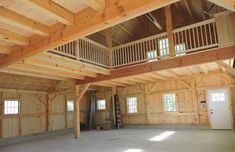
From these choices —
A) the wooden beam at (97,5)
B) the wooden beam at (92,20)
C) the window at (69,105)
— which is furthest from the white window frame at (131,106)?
the wooden beam at (97,5)

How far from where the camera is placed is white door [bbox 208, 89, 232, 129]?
8.68m

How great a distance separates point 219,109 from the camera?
8.84 meters

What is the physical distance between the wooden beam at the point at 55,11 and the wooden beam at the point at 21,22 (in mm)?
590

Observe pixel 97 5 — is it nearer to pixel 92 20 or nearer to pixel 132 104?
pixel 92 20

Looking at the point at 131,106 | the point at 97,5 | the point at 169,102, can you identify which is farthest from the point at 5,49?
the point at 131,106

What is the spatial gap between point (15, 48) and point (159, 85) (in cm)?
799

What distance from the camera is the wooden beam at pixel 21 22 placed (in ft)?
9.59

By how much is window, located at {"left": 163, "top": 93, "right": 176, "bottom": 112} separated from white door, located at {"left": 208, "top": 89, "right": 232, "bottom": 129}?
1804mm

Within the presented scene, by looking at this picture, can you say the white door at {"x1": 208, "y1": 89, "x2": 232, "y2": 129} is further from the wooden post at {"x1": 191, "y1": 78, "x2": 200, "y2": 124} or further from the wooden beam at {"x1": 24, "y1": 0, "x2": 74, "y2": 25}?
the wooden beam at {"x1": 24, "y1": 0, "x2": 74, "y2": 25}

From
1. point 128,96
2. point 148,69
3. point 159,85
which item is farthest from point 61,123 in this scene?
point 148,69

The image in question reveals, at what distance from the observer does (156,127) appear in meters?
10.6

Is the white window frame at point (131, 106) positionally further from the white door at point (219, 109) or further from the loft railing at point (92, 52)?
the loft railing at point (92, 52)

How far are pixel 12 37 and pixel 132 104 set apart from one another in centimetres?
900

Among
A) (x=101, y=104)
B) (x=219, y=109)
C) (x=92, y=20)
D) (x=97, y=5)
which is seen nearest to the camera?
(x=97, y=5)
